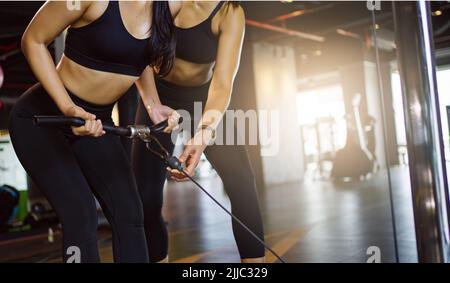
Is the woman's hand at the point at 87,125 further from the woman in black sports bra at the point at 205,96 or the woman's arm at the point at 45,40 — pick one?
the woman in black sports bra at the point at 205,96

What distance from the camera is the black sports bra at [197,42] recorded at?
1.46 meters

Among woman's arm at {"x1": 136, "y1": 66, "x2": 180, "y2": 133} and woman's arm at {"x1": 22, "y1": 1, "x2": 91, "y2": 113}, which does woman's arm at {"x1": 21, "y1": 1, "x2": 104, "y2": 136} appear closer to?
woman's arm at {"x1": 22, "y1": 1, "x2": 91, "y2": 113}

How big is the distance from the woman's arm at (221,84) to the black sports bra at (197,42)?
54mm

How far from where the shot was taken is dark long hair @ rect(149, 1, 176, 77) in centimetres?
125

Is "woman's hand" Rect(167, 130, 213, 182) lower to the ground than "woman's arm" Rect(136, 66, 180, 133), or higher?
lower

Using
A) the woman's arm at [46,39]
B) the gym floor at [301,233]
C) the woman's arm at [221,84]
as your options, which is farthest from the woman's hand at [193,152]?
the gym floor at [301,233]

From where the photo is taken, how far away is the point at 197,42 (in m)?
1.48

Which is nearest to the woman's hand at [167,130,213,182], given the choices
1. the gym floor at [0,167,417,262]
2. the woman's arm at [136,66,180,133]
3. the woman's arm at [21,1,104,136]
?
the woman's arm at [136,66,180,133]

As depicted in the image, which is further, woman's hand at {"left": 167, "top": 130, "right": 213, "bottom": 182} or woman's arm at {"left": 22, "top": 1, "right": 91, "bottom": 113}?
woman's hand at {"left": 167, "top": 130, "right": 213, "bottom": 182}

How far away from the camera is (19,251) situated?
3.12 m

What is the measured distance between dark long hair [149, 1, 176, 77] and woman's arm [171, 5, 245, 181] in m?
0.16

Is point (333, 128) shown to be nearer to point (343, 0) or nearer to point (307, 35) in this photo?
point (307, 35)

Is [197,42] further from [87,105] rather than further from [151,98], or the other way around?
[87,105]
